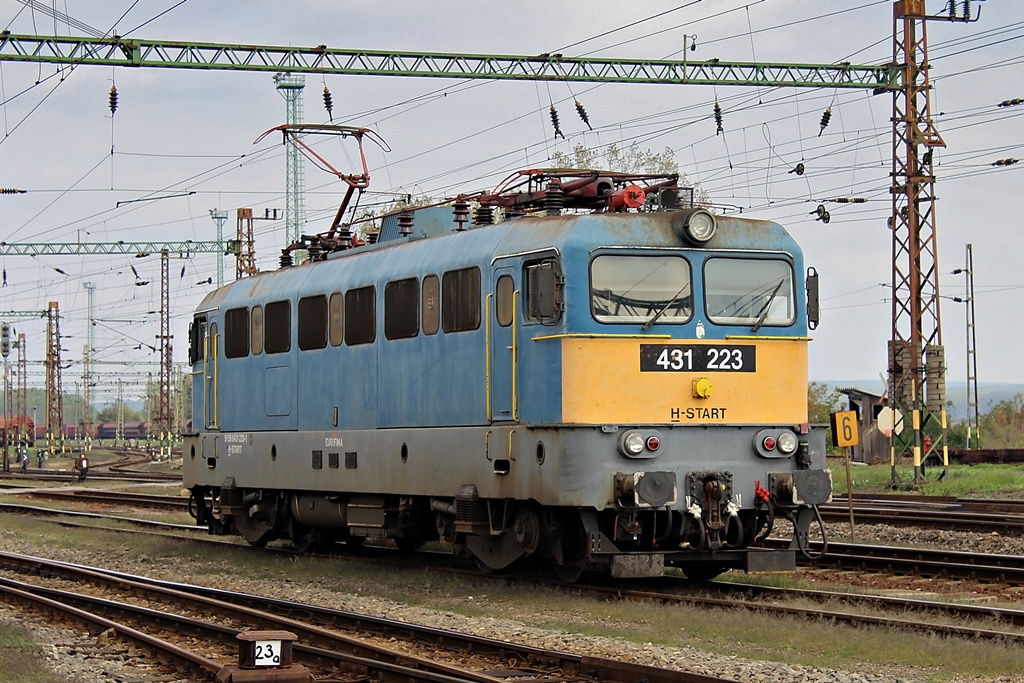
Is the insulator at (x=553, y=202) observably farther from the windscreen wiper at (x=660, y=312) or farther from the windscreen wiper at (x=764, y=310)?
the windscreen wiper at (x=764, y=310)

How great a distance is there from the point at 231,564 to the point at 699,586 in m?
7.12

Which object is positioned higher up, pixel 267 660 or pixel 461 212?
pixel 461 212

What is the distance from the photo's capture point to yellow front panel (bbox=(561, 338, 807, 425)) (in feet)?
46.3

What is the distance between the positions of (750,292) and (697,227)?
970 mm

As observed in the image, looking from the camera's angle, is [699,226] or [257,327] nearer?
[699,226]

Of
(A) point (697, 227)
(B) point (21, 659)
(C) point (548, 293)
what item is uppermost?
(A) point (697, 227)

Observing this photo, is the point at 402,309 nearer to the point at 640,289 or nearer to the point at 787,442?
the point at 640,289

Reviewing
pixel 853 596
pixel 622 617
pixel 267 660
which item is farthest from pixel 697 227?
pixel 267 660

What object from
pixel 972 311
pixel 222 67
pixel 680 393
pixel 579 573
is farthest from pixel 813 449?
pixel 972 311

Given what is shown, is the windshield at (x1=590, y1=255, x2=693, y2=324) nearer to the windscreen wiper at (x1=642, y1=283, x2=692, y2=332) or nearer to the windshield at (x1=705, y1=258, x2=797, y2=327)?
the windscreen wiper at (x1=642, y1=283, x2=692, y2=332)

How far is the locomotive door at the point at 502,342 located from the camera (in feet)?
49.0

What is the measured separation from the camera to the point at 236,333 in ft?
70.5

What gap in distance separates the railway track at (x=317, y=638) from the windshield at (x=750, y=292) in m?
4.81

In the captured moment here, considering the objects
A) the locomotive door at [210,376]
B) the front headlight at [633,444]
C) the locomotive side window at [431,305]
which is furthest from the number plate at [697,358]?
the locomotive door at [210,376]
